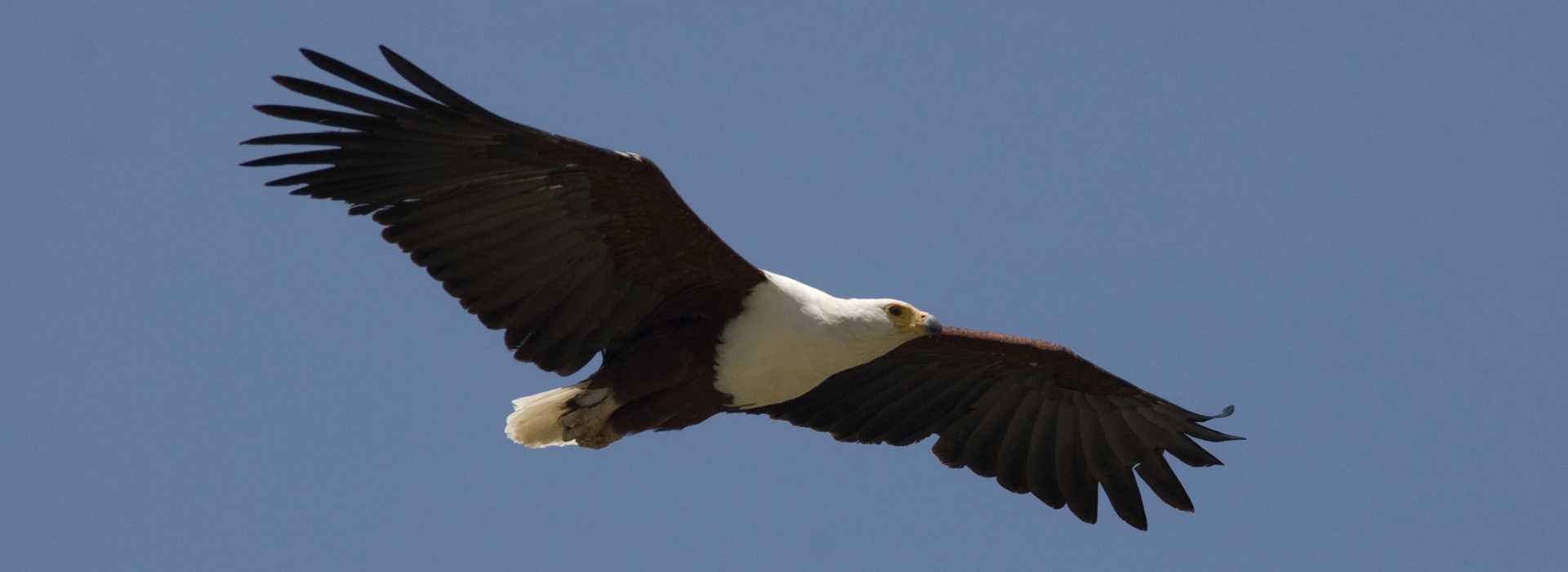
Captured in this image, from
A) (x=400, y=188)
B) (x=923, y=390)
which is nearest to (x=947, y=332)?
(x=923, y=390)

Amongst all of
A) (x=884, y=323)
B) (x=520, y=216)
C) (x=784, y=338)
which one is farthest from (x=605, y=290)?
(x=884, y=323)

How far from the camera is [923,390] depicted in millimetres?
14398

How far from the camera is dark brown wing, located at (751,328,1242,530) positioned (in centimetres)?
1422

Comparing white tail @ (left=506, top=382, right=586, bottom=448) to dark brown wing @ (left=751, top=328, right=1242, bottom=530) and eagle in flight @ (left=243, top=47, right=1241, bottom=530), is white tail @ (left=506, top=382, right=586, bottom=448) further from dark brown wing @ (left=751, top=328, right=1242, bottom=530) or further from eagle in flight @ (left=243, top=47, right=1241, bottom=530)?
dark brown wing @ (left=751, top=328, right=1242, bottom=530)

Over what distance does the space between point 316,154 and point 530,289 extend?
4.79 feet

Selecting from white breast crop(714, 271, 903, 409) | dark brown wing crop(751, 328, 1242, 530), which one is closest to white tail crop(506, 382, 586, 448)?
white breast crop(714, 271, 903, 409)

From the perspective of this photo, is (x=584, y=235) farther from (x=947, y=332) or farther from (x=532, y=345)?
(x=947, y=332)

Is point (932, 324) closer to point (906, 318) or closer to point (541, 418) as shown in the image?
point (906, 318)

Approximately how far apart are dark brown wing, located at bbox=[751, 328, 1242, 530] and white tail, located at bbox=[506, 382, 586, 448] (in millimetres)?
1580

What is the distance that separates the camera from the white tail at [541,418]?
1299 cm

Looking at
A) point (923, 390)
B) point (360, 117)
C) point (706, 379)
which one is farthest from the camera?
point (923, 390)

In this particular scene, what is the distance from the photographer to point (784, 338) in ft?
41.5

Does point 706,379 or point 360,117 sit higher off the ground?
point 360,117

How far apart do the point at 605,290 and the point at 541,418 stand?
35.6 inches
